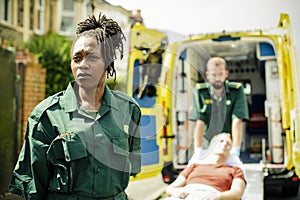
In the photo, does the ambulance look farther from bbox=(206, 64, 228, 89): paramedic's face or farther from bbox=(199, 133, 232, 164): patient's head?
bbox=(199, 133, 232, 164): patient's head

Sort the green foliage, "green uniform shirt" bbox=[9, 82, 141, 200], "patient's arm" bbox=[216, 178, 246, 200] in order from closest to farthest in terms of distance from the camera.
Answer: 1. "green uniform shirt" bbox=[9, 82, 141, 200]
2. "patient's arm" bbox=[216, 178, 246, 200]
3. the green foliage

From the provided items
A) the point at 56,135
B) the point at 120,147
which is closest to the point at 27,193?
the point at 56,135

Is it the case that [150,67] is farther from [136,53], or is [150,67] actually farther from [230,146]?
[230,146]

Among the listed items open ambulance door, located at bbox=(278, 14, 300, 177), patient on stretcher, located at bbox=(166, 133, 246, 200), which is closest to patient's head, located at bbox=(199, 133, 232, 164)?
patient on stretcher, located at bbox=(166, 133, 246, 200)

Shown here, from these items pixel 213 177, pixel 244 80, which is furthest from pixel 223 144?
pixel 244 80

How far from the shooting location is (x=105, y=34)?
1675 millimetres

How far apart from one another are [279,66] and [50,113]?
74.8 inches

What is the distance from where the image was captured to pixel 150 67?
2840 millimetres

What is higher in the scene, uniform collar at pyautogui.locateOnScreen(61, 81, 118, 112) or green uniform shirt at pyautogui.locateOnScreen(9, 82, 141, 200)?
uniform collar at pyautogui.locateOnScreen(61, 81, 118, 112)

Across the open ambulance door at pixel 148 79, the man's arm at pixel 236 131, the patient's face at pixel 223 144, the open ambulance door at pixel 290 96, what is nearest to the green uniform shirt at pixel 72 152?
the open ambulance door at pixel 148 79

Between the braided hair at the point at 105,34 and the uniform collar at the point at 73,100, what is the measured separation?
9 cm

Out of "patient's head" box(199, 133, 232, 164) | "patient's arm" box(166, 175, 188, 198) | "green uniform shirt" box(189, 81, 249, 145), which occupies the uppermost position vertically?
"green uniform shirt" box(189, 81, 249, 145)

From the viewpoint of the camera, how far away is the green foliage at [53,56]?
125 inches

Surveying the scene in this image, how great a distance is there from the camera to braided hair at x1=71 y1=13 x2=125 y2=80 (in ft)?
5.48
